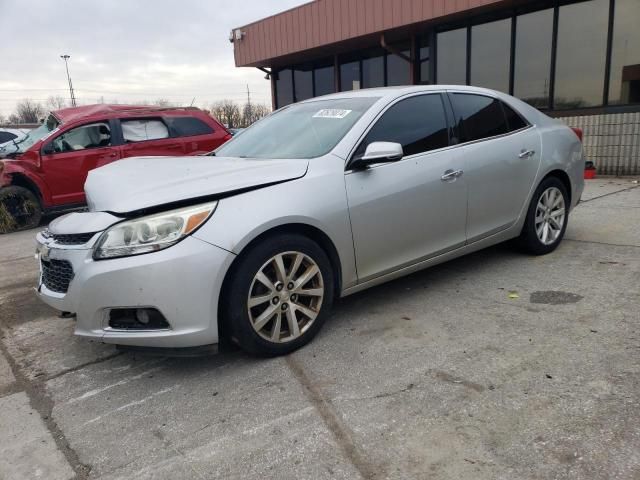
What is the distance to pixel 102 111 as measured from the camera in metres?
8.18

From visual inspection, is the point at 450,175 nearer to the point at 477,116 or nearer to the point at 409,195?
the point at 409,195

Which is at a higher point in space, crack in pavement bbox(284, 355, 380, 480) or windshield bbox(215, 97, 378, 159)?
windshield bbox(215, 97, 378, 159)

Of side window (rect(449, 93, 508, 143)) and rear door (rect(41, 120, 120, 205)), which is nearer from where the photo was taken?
side window (rect(449, 93, 508, 143))

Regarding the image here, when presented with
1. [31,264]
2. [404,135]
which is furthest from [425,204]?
[31,264]

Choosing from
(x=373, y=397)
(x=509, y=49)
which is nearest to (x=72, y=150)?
(x=373, y=397)

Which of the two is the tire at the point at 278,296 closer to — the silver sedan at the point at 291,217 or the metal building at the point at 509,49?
the silver sedan at the point at 291,217

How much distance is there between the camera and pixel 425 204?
3.57 meters

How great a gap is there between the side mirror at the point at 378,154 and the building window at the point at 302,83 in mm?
12898

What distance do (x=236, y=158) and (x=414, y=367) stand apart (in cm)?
190

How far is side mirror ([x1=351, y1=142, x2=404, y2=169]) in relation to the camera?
3.17 metres

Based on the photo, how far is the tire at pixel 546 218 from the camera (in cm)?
451

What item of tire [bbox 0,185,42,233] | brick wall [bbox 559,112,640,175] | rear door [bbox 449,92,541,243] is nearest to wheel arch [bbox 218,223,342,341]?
rear door [bbox 449,92,541,243]

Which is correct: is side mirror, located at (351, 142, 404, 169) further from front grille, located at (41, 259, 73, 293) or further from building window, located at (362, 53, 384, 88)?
building window, located at (362, 53, 384, 88)

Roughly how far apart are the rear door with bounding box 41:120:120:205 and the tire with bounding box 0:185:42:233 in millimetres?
351
